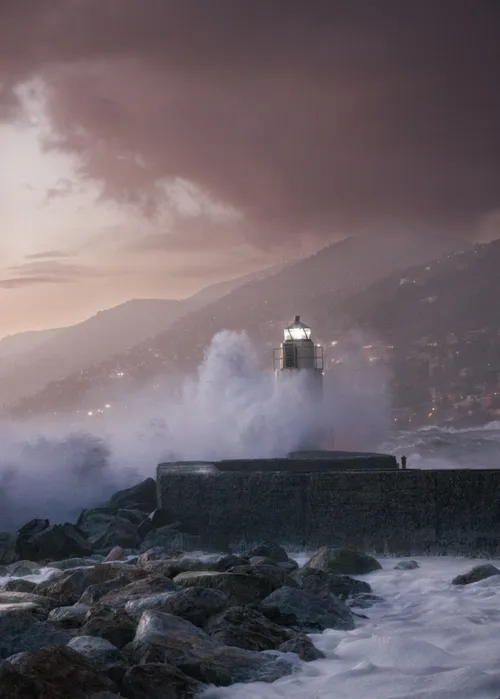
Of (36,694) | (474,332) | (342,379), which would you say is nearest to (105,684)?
(36,694)

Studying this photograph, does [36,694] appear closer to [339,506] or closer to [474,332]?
[339,506]

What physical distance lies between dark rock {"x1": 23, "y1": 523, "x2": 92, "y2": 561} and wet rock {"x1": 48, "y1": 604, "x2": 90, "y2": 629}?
321cm

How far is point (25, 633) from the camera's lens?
18.2ft

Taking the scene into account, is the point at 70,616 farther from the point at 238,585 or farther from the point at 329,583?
the point at 329,583

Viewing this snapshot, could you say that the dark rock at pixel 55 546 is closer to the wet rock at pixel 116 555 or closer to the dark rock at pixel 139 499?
the wet rock at pixel 116 555

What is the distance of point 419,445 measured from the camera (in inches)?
2820

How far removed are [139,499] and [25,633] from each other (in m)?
7.07

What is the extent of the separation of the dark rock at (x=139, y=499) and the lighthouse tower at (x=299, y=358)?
8759mm

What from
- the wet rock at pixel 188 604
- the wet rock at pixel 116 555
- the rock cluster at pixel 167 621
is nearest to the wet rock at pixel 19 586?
the rock cluster at pixel 167 621

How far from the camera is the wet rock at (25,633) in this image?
214 inches

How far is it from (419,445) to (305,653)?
6747cm

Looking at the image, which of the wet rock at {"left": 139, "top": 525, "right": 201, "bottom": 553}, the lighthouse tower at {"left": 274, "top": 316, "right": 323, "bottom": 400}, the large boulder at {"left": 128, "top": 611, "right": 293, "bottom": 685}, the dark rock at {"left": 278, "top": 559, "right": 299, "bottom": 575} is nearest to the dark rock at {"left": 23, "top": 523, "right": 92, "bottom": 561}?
the wet rock at {"left": 139, "top": 525, "right": 201, "bottom": 553}

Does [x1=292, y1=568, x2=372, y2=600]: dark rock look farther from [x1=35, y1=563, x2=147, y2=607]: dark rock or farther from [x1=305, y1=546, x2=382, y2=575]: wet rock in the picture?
[x1=35, y1=563, x2=147, y2=607]: dark rock

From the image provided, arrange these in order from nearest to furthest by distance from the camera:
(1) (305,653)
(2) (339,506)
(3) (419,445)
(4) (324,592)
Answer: (1) (305,653), (4) (324,592), (2) (339,506), (3) (419,445)
